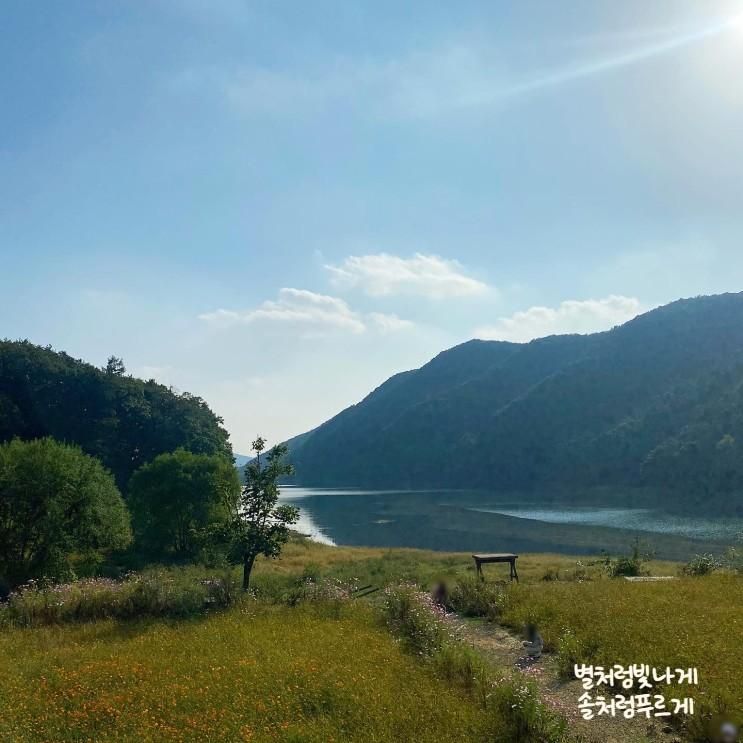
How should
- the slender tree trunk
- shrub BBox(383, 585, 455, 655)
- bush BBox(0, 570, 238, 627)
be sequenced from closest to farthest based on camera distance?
shrub BBox(383, 585, 455, 655) < bush BBox(0, 570, 238, 627) < the slender tree trunk

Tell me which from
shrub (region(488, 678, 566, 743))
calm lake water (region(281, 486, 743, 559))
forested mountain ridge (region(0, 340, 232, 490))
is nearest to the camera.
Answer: shrub (region(488, 678, 566, 743))

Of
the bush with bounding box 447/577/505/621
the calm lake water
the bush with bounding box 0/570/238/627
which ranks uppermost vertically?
the bush with bounding box 0/570/238/627

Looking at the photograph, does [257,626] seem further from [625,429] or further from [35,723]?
[625,429]

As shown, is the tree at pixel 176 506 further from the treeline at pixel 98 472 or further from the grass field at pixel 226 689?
→ the grass field at pixel 226 689

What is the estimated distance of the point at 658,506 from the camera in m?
99.3

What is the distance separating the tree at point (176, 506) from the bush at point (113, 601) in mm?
27215

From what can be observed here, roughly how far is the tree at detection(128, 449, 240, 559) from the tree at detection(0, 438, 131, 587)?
50.1 ft

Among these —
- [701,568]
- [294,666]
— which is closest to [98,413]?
[701,568]

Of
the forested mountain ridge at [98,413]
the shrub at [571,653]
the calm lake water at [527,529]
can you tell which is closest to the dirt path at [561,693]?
the shrub at [571,653]

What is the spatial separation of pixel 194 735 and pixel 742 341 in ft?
690

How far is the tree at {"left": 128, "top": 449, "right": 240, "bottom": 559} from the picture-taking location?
47.0m

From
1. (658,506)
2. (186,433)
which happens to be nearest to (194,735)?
(186,433)

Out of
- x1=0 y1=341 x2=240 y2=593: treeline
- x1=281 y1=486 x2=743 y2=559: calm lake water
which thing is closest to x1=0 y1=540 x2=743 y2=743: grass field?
A: x1=0 y1=341 x2=240 y2=593: treeline

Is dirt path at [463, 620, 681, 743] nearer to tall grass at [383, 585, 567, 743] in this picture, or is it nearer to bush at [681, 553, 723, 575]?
tall grass at [383, 585, 567, 743]
